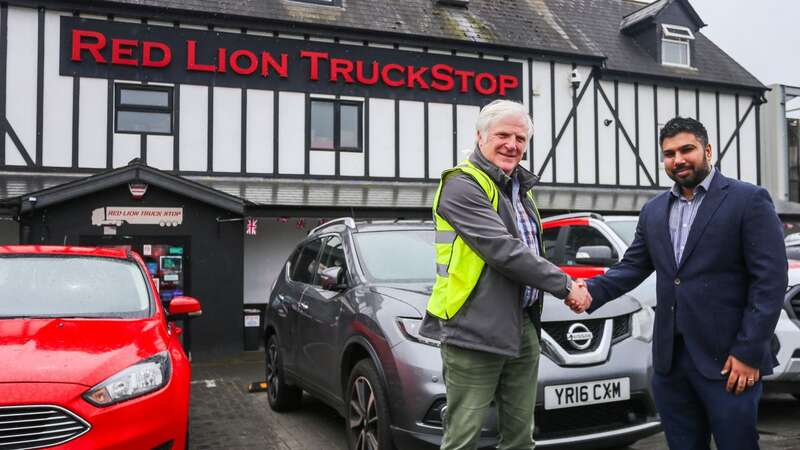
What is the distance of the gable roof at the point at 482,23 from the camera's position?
12367mm

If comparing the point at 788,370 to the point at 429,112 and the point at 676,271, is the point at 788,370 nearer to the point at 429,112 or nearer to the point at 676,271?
Result: the point at 676,271

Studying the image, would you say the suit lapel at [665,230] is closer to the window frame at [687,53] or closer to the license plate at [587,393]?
the license plate at [587,393]

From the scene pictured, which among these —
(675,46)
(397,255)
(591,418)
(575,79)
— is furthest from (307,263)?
(675,46)

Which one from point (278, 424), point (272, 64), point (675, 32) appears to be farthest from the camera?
point (675, 32)

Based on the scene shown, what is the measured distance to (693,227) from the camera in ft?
8.69

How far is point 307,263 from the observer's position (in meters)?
5.77

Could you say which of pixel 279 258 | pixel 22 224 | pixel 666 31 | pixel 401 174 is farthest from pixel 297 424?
pixel 666 31

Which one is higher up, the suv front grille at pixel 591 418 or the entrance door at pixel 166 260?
the entrance door at pixel 166 260

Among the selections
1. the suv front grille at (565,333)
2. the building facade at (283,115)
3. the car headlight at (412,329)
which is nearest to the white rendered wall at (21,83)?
the building facade at (283,115)

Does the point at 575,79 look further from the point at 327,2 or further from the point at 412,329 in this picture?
the point at 412,329

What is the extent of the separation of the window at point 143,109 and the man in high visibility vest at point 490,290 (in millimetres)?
10397

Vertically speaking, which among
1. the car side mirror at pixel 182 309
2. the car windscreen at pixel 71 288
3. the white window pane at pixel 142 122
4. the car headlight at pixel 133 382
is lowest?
the car headlight at pixel 133 382

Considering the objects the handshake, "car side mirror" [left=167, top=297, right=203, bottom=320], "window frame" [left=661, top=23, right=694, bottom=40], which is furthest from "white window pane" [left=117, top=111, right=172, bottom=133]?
"window frame" [left=661, top=23, right=694, bottom=40]

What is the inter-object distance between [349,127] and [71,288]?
939 centimetres
